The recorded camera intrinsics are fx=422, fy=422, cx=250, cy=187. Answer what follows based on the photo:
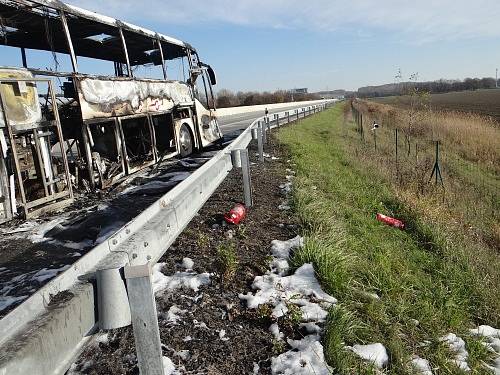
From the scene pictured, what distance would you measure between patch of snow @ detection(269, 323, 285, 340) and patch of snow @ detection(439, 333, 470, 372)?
1298 mm

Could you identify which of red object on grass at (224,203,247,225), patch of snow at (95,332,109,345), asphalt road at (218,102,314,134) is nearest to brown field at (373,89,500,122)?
asphalt road at (218,102,314,134)

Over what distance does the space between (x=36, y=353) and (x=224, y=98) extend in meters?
51.8

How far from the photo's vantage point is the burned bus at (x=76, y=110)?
20.2 feet

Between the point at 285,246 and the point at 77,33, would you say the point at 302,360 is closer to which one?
the point at 285,246

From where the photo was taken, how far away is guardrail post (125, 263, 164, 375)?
1712 millimetres

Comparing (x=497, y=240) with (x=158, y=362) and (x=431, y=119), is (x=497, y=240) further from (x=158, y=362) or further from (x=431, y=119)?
(x=431, y=119)

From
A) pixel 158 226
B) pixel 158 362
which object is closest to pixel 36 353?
pixel 158 362

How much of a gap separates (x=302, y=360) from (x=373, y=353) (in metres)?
0.57

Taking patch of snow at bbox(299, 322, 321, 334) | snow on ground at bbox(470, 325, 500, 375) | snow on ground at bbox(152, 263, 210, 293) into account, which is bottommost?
snow on ground at bbox(470, 325, 500, 375)

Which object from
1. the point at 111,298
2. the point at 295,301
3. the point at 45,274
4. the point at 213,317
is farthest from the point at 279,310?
the point at 45,274

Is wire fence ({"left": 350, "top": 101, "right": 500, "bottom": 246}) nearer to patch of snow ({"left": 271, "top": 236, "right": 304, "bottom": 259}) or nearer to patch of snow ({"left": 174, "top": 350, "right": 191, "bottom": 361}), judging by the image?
patch of snow ({"left": 271, "top": 236, "right": 304, "bottom": 259})

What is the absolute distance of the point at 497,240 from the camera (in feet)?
23.4

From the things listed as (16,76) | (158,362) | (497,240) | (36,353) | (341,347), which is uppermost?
(16,76)

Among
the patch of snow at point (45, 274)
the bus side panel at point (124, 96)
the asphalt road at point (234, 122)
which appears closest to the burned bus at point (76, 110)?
the bus side panel at point (124, 96)
